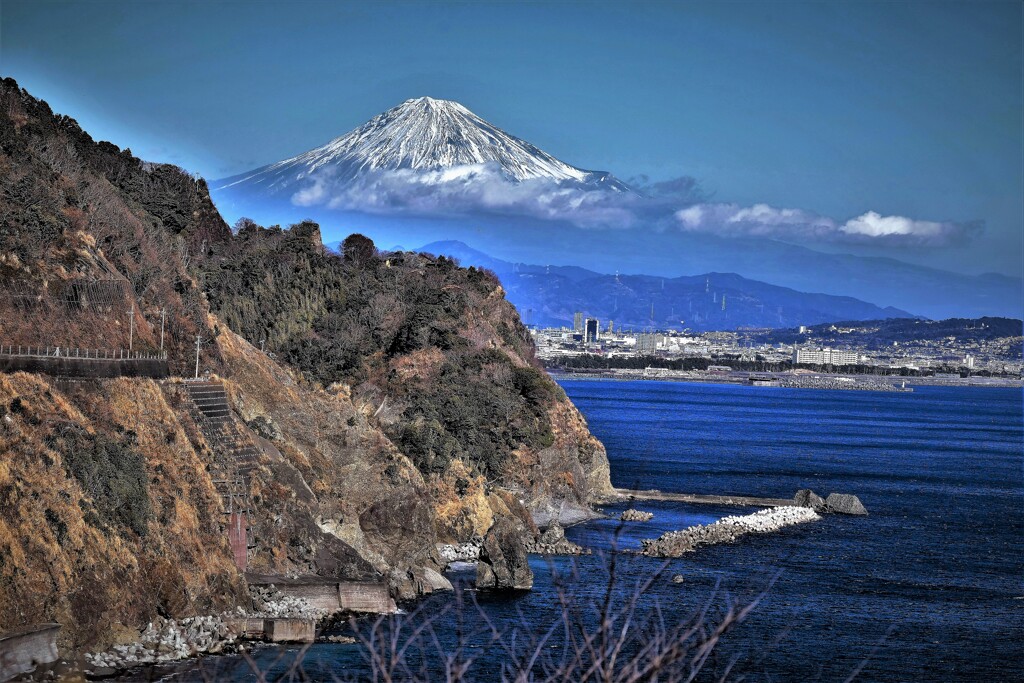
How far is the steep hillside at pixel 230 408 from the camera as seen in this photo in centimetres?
3216

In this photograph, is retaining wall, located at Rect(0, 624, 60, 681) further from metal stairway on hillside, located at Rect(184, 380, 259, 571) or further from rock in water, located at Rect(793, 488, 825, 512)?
rock in water, located at Rect(793, 488, 825, 512)

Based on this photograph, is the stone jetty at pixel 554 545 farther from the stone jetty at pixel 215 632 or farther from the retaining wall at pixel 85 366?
the retaining wall at pixel 85 366

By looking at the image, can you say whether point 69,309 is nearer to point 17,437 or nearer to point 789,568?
point 17,437

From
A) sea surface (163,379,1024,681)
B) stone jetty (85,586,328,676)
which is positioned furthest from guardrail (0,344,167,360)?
sea surface (163,379,1024,681)

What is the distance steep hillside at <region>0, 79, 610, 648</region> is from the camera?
32.2 m

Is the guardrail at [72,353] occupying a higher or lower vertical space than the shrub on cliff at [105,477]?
higher

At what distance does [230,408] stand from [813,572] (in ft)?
68.6

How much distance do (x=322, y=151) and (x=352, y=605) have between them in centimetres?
13199

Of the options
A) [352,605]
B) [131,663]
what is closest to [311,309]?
[352,605]

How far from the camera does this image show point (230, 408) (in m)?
42.6

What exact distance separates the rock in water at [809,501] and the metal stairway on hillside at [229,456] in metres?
32.4

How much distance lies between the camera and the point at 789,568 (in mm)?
47000

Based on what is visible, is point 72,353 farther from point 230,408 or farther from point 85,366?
point 230,408

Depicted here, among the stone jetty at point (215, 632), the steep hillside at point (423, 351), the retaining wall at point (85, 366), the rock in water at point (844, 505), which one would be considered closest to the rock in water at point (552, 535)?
the steep hillside at point (423, 351)
